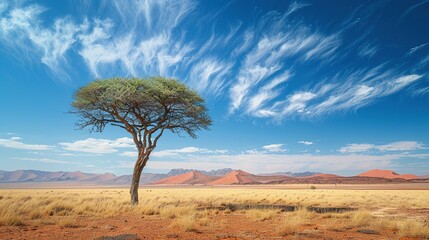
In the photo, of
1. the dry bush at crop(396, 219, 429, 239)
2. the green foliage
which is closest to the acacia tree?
the green foliage

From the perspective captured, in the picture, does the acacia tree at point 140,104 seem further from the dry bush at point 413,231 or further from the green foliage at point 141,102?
the dry bush at point 413,231

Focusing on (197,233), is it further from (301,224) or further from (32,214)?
(32,214)

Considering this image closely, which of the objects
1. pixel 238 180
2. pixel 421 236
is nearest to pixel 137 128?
pixel 421 236

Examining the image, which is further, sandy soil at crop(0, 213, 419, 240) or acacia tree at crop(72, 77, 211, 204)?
acacia tree at crop(72, 77, 211, 204)

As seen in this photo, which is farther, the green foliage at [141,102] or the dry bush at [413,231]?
the green foliage at [141,102]

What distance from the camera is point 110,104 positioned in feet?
61.8

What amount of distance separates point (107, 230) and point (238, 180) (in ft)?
608

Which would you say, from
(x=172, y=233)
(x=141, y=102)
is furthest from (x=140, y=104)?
(x=172, y=233)

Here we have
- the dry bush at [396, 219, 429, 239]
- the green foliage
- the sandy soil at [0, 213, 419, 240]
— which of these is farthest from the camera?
the green foliage

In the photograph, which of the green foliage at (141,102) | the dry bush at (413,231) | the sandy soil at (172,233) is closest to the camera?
the sandy soil at (172,233)

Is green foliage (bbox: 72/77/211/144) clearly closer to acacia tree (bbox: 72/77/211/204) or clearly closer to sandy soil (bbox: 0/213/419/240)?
acacia tree (bbox: 72/77/211/204)

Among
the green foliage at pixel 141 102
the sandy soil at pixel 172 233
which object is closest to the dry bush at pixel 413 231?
the sandy soil at pixel 172 233

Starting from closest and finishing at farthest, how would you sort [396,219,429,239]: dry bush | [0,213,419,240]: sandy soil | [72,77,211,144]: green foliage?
1. [0,213,419,240]: sandy soil
2. [396,219,429,239]: dry bush
3. [72,77,211,144]: green foliage

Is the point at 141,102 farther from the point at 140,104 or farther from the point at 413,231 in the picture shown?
the point at 413,231
